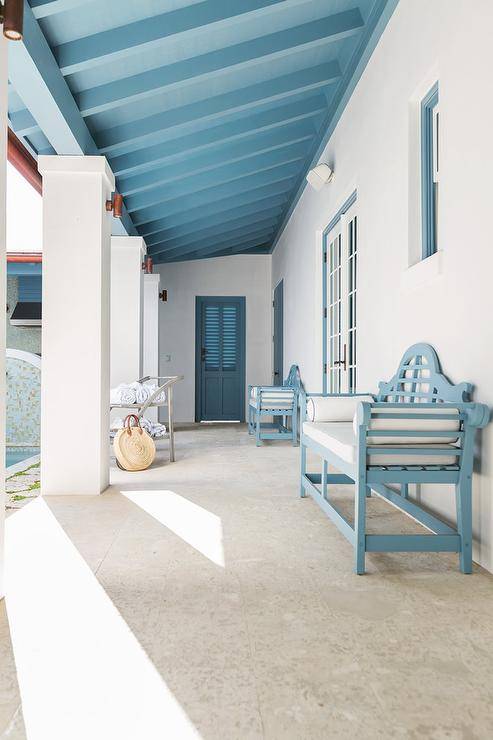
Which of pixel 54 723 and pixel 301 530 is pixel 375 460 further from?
pixel 54 723

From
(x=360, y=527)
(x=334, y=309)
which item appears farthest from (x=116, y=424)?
(x=360, y=527)

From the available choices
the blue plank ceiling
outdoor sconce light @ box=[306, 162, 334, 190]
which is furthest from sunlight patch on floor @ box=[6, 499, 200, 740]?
outdoor sconce light @ box=[306, 162, 334, 190]

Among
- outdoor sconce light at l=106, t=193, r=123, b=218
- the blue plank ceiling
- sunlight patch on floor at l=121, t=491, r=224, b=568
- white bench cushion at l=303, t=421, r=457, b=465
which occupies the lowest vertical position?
sunlight patch on floor at l=121, t=491, r=224, b=568

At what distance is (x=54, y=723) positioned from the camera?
1.28 metres

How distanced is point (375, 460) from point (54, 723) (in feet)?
4.70

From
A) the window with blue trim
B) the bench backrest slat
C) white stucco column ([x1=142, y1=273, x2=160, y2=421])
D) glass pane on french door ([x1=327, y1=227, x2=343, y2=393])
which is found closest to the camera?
the bench backrest slat

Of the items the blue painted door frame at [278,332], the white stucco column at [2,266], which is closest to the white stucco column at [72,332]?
the white stucco column at [2,266]

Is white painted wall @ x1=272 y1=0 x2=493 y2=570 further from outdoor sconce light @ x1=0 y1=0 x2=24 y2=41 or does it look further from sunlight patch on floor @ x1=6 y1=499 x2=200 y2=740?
outdoor sconce light @ x1=0 y1=0 x2=24 y2=41

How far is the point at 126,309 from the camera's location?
22.0 ft

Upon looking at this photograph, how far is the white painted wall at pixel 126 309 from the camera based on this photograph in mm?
6676

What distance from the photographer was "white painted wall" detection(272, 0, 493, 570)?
2295 mm

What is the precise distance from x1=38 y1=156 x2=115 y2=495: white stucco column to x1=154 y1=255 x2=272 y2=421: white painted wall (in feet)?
19.3

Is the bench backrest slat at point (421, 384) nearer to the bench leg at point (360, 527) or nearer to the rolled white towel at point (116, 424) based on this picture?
the bench leg at point (360, 527)

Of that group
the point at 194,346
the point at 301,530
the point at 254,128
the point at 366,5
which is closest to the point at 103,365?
the point at 301,530
